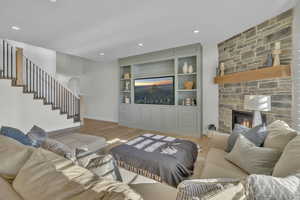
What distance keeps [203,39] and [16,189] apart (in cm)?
411

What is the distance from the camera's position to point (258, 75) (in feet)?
9.16

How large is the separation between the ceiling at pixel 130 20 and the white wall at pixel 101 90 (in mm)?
2517


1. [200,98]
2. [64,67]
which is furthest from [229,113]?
[64,67]

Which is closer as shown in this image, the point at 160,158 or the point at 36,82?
the point at 160,158

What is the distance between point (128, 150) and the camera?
207 centimetres

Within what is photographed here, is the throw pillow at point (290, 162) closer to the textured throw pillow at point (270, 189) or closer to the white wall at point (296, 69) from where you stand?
the textured throw pillow at point (270, 189)

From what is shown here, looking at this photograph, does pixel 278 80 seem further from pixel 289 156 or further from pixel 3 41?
pixel 3 41

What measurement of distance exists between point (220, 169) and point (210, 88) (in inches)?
117

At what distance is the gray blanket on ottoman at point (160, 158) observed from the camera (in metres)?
1.69

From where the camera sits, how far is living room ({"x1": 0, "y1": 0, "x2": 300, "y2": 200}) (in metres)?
0.84

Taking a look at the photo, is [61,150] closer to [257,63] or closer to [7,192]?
[7,192]

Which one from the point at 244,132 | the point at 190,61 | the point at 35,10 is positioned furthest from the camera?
the point at 190,61

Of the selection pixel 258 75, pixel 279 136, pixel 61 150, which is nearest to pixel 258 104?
pixel 258 75

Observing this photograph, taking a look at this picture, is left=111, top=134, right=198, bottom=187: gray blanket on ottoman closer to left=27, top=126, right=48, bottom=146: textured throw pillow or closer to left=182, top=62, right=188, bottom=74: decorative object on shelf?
left=27, top=126, right=48, bottom=146: textured throw pillow
